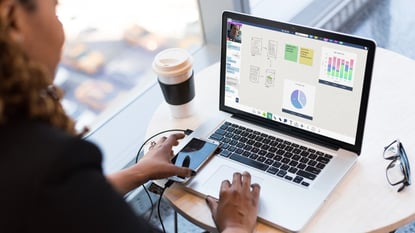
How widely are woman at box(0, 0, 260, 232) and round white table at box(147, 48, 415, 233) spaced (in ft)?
1.54

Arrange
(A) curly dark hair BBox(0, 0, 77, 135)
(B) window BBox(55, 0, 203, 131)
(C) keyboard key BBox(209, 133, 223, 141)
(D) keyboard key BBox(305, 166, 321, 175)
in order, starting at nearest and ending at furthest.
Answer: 1. (A) curly dark hair BBox(0, 0, 77, 135)
2. (D) keyboard key BBox(305, 166, 321, 175)
3. (C) keyboard key BBox(209, 133, 223, 141)
4. (B) window BBox(55, 0, 203, 131)

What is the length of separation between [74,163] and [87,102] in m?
1.55

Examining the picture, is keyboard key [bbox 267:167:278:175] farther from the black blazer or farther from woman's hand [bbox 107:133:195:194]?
the black blazer

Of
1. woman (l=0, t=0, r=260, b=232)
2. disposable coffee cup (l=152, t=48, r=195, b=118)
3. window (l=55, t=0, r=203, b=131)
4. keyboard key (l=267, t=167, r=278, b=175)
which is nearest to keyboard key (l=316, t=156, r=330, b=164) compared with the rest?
keyboard key (l=267, t=167, r=278, b=175)

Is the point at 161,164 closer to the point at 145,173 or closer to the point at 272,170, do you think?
the point at 145,173

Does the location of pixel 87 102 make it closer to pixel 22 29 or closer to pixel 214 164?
pixel 214 164

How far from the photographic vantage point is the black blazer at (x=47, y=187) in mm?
692

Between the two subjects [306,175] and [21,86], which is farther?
[306,175]

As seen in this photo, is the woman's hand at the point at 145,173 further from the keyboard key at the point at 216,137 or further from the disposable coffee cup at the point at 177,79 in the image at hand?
the disposable coffee cup at the point at 177,79

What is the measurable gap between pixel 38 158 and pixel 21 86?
0.32 feet

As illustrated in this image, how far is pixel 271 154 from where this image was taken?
4.22ft

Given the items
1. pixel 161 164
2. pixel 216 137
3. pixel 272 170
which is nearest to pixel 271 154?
pixel 272 170

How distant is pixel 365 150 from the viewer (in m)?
1.28

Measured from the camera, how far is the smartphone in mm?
1281
